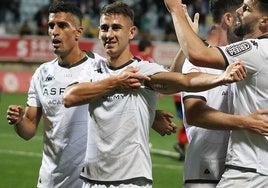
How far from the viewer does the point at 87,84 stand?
5.34 m

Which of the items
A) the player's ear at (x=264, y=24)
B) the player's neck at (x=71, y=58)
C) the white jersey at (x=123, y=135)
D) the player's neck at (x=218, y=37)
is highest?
the player's ear at (x=264, y=24)

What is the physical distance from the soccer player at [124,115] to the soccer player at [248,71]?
0.23 meters

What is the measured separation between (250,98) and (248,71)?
21cm

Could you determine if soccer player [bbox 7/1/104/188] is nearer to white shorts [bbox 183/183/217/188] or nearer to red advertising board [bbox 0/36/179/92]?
white shorts [bbox 183/183/217/188]

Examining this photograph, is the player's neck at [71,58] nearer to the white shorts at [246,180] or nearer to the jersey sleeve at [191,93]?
the jersey sleeve at [191,93]

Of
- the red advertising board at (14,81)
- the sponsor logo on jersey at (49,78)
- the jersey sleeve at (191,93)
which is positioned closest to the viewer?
the jersey sleeve at (191,93)

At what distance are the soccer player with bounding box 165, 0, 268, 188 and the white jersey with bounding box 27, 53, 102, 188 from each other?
1.30 m

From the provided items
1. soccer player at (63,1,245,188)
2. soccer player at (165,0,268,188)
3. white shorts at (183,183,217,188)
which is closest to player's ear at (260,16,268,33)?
soccer player at (165,0,268,188)

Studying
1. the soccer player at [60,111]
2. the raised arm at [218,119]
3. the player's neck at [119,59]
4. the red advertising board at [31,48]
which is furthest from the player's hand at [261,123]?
the red advertising board at [31,48]

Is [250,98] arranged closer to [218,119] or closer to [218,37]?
[218,119]

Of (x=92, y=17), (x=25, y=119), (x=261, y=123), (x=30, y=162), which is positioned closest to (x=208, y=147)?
(x=261, y=123)

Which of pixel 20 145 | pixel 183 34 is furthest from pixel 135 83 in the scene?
pixel 20 145

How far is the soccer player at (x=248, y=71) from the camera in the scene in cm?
511

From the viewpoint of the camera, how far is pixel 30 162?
1282 cm
